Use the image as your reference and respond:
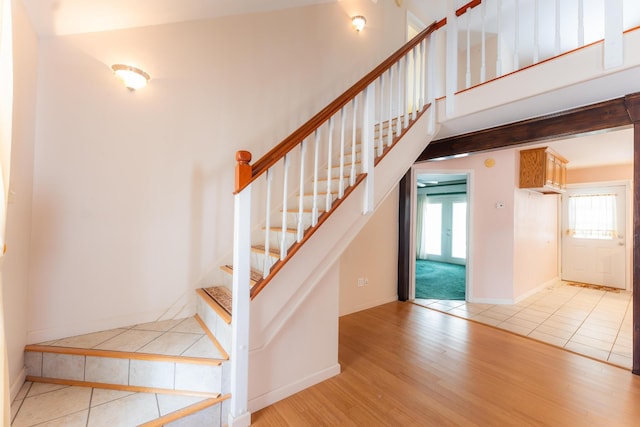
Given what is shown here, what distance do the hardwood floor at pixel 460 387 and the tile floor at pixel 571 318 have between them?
0.32 metres

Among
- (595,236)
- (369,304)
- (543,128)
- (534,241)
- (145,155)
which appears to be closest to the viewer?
(145,155)

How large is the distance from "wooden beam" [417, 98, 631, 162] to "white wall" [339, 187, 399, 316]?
117 centimetres

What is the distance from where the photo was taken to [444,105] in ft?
8.78

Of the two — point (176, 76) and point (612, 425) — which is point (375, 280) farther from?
point (176, 76)

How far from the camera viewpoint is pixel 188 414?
1498 millimetres

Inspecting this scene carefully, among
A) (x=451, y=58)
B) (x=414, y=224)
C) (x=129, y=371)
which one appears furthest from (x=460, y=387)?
(x=451, y=58)

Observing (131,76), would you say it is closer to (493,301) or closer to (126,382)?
(126,382)

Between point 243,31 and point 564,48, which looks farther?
point 564,48

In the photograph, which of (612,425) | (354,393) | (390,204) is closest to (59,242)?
(354,393)

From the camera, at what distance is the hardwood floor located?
173cm

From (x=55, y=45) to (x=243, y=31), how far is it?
1501 mm

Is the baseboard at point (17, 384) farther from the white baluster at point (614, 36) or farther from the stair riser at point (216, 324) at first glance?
the white baluster at point (614, 36)

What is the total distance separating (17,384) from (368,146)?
2737mm

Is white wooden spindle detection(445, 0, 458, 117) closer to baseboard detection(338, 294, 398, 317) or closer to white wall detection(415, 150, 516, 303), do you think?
white wall detection(415, 150, 516, 303)
